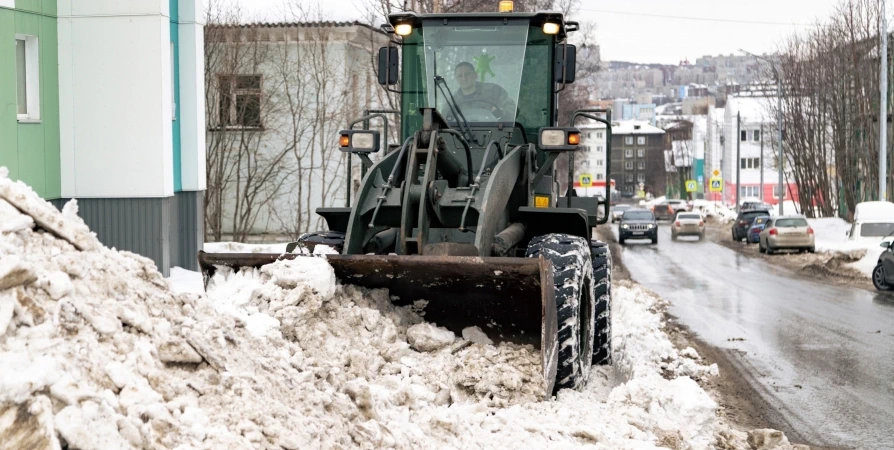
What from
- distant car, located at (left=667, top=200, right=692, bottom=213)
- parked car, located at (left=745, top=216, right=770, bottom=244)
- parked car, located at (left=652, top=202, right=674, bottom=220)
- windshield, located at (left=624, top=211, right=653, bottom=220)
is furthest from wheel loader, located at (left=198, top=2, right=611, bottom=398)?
distant car, located at (left=667, top=200, right=692, bottom=213)

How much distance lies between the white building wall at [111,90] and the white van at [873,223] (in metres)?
23.5

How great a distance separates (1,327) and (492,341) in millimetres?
4074

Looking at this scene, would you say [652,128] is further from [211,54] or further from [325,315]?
[325,315]

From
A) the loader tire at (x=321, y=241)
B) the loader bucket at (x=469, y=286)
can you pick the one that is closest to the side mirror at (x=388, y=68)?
Result: the loader tire at (x=321, y=241)

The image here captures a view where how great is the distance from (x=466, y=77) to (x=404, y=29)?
757 mm

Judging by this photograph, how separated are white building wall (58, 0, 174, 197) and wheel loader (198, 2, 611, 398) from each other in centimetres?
667

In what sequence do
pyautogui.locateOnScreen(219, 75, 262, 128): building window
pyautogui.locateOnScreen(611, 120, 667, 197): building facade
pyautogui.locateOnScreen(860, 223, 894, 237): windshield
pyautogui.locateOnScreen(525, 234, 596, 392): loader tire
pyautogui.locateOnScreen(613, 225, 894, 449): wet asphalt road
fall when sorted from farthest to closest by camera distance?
pyautogui.locateOnScreen(611, 120, 667, 197): building facade
pyautogui.locateOnScreen(860, 223, 894, 237): windshield
pyautogui.locateOnScreen(219, 75, 262, 128): building window
pyautogui.locateOnScreen(613, 225, 894, 449): wet asphalt road
pyautogui.locateOnScreen(525, 234, 596, 392): loader tire

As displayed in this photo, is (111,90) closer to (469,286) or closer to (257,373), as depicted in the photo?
(469,286)

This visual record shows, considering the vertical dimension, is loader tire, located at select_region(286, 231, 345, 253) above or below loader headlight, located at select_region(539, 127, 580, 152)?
below

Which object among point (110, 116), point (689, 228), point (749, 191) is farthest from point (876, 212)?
Result: point (749, 191)

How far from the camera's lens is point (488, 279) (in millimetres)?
7816

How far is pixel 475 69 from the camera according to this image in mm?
9977

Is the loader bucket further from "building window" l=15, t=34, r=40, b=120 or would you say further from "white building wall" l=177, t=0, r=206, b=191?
"white building wall" l=177, t=0, r=206, b=191

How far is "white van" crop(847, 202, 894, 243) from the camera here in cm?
3288
